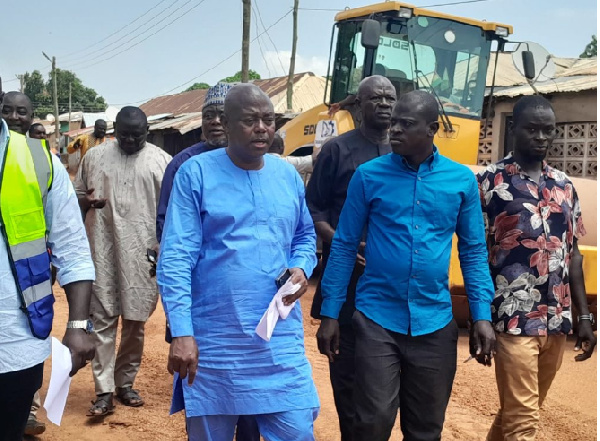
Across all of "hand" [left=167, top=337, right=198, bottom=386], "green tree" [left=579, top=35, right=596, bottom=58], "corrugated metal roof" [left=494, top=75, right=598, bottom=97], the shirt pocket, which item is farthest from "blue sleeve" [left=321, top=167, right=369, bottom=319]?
"green tree" [left=579, top=35, right=596, bottom=58]

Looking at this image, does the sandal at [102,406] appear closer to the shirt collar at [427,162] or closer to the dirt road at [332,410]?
the dirt road at [332,410]

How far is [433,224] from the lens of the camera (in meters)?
3.58

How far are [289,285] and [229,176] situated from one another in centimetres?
52

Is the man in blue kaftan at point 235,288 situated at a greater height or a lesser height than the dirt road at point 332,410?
greater

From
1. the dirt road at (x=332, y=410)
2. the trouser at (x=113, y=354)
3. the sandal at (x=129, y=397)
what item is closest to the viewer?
the dirt road at (x=332, y=410)

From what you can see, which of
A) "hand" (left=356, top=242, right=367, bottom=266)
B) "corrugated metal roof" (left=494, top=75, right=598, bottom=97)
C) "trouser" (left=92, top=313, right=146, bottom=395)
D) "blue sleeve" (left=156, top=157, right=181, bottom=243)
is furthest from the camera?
"corrugated metal roof" (left=494, top=75, right=598, bottom=97)

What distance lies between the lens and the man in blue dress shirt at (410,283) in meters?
3.52

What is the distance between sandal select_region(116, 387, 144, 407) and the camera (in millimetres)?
5594

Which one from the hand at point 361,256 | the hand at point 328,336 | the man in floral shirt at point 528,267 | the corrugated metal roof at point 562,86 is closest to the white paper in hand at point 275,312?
the hand at point 328,336

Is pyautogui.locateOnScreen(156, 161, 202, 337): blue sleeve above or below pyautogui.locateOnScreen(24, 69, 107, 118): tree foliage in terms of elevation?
below

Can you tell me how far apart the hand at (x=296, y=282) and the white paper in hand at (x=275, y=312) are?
16 millimetres

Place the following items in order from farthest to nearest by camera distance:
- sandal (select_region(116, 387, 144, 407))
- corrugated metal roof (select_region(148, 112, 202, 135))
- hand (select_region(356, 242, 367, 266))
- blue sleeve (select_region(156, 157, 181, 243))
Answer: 1. corrugated metal roof (select_region(148, 112, 202, 135))
2. sandal (select_region(116, 387, 144, 407))
3. blue sleeve (select_region(156, 157, 181, 243))
4. hand (select_region(356, 242, 367, 266))

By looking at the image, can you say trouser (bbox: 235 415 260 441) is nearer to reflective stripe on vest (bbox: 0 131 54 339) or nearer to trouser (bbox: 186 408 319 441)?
trouser (bbox: 186 408 319 441)

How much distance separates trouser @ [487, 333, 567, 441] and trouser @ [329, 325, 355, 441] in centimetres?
78
